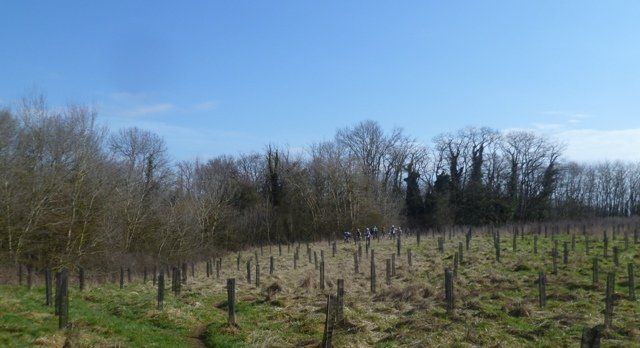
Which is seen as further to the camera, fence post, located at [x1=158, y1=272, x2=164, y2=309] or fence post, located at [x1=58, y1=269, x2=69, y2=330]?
fence post, located at [x1=158, y1=272, x2=164, y2=309]

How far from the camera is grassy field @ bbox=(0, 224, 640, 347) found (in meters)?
12.2

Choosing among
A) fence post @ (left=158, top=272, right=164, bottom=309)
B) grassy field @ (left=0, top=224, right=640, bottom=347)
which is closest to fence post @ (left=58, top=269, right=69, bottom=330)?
grassy field @ (left=0, top=224, right=640, bottom=347)

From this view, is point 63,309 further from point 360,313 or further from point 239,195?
point 239,195

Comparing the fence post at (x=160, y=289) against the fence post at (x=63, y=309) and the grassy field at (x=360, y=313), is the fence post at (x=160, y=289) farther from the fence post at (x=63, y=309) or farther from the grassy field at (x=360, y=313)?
the fence post at (x=63, y=309)

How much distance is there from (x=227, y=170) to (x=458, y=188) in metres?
28.8

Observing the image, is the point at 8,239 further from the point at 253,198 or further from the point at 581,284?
the point at 253,198

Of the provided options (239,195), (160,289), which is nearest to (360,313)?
(160,289)

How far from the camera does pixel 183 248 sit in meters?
47.3

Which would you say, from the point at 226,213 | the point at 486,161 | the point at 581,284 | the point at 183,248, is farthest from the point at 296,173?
the point at 581,284

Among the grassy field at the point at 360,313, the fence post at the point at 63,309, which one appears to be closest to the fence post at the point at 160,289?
the grassy field at the point at 360,313

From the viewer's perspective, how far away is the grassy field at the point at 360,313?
12234 millimetres

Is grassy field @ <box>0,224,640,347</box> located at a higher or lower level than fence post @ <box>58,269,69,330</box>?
lower

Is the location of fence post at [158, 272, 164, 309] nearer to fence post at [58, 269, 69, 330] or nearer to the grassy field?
the grassy field

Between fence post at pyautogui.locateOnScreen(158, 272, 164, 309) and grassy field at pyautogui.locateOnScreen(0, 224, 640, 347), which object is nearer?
grassy field at pyautogui.locateOnScreen(0, 224, 640, 347)
